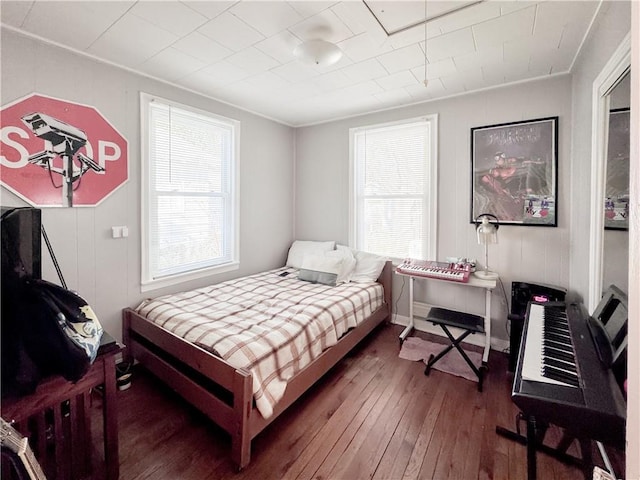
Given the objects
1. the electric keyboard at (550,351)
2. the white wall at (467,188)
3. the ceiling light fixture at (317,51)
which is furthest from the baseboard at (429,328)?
the ceiling light fixture at (317,51)

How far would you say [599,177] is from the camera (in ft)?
6.07

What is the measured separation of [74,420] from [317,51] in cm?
242

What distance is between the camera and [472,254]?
3.06 metres

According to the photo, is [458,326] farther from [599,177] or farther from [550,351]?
[599,177]

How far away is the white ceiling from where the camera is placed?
1735 mm

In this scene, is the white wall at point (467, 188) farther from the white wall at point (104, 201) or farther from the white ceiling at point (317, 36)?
the white wall at point (104, 201)

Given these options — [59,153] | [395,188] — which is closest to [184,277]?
[59,153]

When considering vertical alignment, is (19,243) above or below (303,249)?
above

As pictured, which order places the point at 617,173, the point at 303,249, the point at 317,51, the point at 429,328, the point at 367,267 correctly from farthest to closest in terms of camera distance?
the point at 303,249
the point at 367,267
the point at 429,328
the point at 317,51
the point at 617,173

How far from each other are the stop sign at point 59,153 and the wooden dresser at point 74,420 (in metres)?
1.40

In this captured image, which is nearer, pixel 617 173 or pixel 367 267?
pixel 617 173

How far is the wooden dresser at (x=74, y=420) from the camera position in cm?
120

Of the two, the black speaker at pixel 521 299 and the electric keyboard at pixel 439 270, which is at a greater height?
the electric keyboard at pixel 439 270

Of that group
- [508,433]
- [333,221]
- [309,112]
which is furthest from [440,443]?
[309,112]
